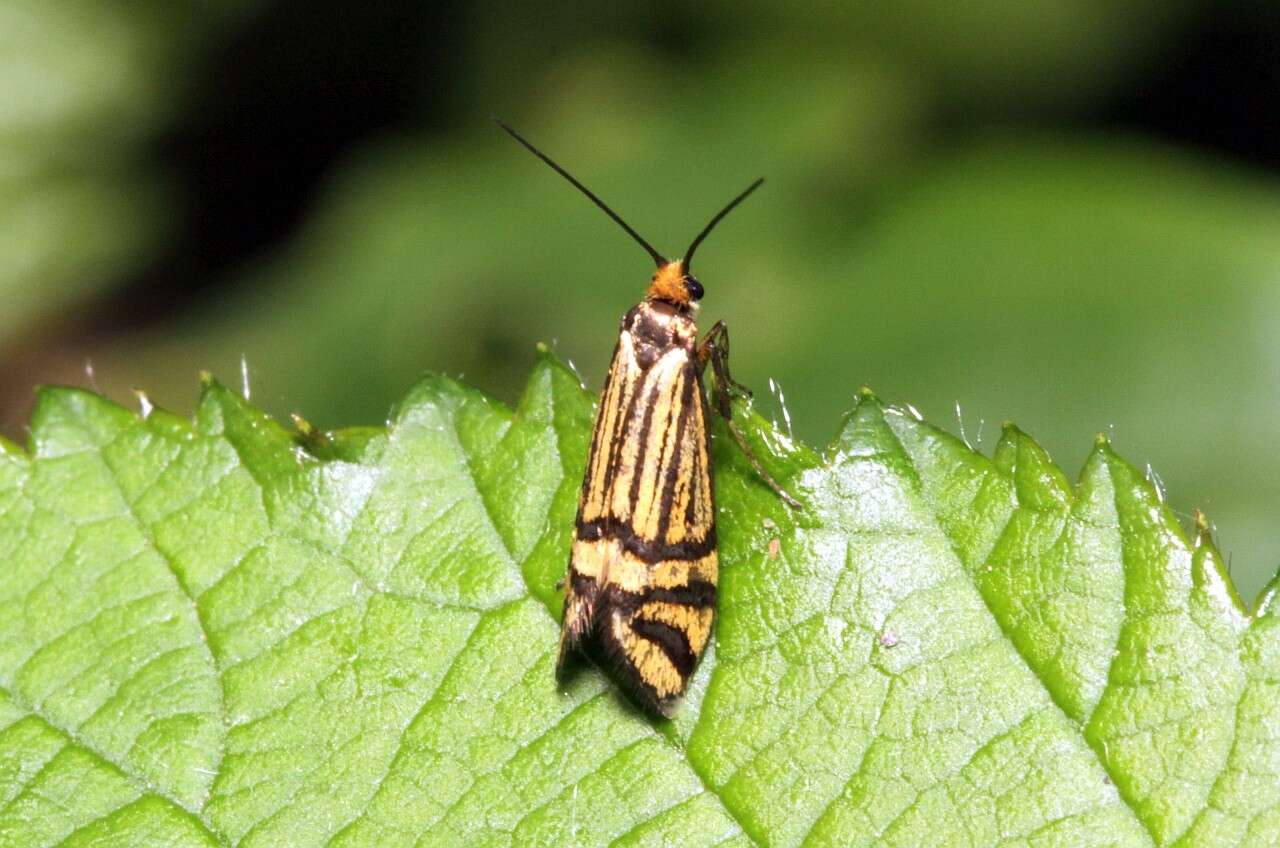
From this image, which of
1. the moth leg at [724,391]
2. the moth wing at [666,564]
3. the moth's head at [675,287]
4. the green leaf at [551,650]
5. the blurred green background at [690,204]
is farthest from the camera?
the blurred green background at [690,204]

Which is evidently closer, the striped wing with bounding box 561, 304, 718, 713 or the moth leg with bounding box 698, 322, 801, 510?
the striped wing with bounding box 561, 304, 718, 713

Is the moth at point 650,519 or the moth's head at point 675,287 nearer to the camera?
the moth at point 650,519

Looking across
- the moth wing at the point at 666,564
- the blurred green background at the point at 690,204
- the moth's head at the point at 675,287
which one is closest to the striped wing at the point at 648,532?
the moth wing at the point at 666,564

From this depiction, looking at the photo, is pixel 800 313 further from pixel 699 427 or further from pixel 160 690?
pixel 160 690

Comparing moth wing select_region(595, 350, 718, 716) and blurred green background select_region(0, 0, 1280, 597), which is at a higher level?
A: blurred green background select_region(0, 0, 1280, 597)

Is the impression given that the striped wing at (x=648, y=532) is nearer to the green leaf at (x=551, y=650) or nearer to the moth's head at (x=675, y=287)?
the green leaf at (x=551, y=650)

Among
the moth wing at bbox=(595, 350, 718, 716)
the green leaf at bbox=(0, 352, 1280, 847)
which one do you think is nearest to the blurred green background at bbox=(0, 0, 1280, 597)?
the moth wing at bbox=(595, 350, 718, 716)

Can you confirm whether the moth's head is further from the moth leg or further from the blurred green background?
the blurred green background

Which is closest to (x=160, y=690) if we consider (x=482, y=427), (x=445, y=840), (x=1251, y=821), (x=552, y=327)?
(x=445, y=840)
